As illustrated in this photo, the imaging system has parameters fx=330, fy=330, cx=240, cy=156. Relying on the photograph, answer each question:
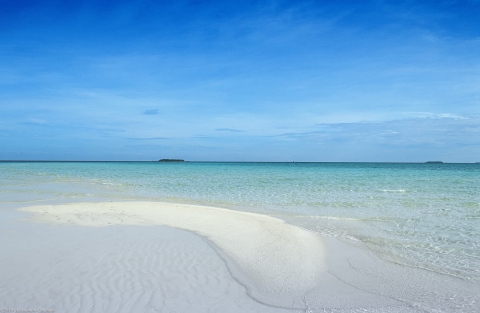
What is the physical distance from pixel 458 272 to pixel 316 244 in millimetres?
2953

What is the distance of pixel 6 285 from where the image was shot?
5.17 meters

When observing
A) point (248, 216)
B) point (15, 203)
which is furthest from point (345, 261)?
point (15, 203)

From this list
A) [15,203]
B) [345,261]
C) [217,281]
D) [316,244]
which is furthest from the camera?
[15,203]

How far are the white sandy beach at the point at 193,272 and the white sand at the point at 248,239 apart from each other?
31 mm

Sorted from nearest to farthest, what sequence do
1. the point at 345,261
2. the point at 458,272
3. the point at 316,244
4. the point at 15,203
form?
the point at 458,272 → the point at 345,261 → the point at 316,244 → the point at 15,203

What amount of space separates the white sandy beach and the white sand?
31mm

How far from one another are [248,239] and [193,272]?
2798mm

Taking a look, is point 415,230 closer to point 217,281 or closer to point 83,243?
point 217,281

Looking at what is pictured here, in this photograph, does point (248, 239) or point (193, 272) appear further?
point (248, 239)

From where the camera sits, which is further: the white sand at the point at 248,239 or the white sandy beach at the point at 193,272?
the white sand at the point at 248,239

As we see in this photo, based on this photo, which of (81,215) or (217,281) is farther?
(81,215)

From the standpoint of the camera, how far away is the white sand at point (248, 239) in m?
5.46

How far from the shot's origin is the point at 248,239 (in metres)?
8.53

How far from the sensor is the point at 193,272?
234 inches
